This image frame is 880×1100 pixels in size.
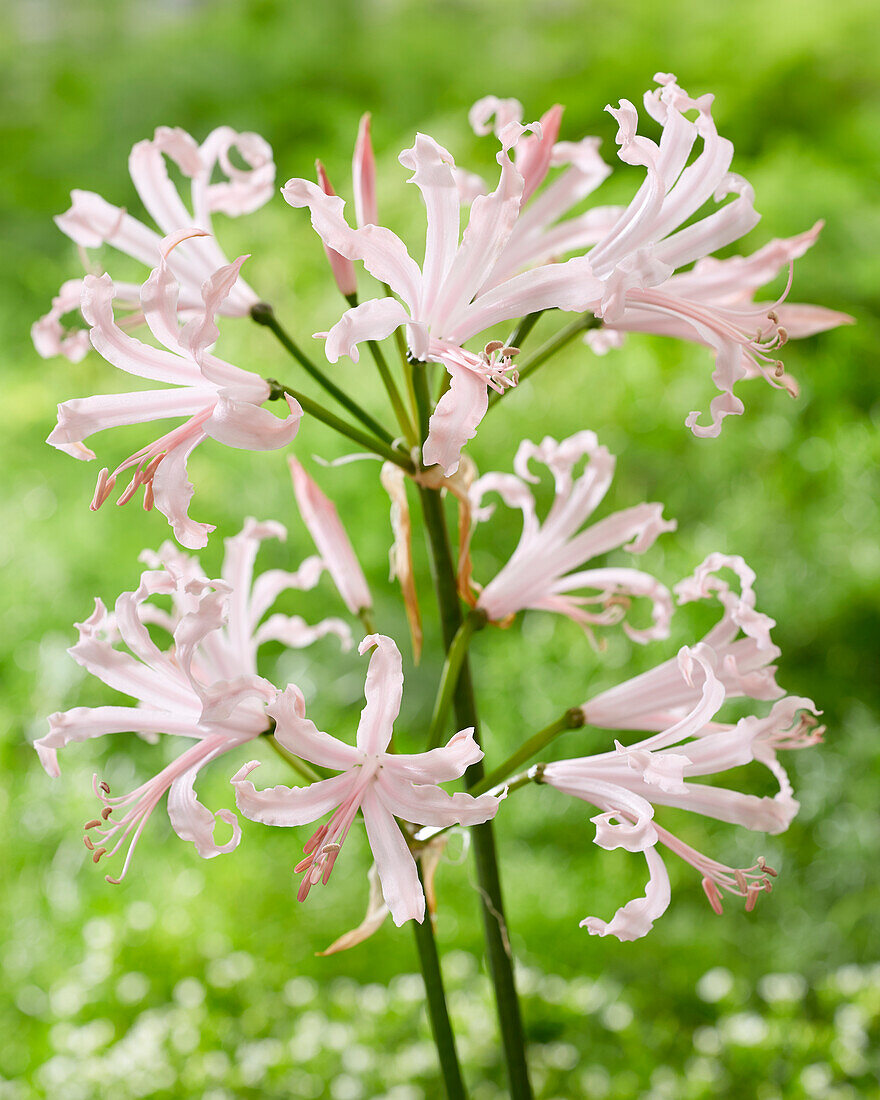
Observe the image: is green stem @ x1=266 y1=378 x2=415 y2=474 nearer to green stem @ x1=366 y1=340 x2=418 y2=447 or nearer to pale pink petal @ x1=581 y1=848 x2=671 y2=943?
green stem @ x1=366 y1=340 x2=418 y2=447

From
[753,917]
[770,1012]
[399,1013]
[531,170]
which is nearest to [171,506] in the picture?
[531,170]

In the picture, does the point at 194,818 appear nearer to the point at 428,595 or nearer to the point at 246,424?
the point at 246,424

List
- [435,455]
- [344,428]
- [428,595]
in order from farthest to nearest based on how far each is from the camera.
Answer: [428,595] → [344,428] → [435,455]

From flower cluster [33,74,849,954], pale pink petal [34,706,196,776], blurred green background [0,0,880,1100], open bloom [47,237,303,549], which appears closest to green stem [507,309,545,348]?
flower cluster [33,74,849,954]

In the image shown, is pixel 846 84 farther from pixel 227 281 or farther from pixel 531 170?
pixel 227 281

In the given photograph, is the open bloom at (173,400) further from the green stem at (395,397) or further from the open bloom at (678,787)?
the open bloom at (678,787)

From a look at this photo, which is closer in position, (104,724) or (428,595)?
(104,724)

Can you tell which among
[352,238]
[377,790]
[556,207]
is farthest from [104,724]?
[556,207]
